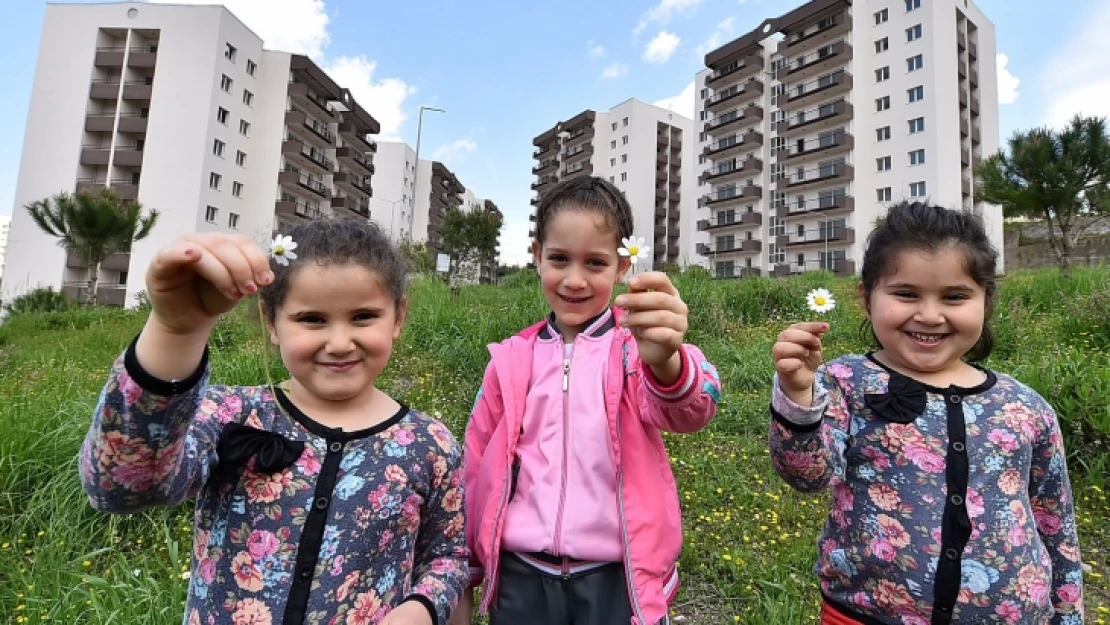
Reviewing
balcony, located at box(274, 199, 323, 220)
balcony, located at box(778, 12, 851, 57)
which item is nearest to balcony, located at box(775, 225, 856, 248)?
balcony, located at box(778, 12, 851, 57)

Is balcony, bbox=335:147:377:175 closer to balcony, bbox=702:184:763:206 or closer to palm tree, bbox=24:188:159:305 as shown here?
palm tree, bbox=24:188:159:305

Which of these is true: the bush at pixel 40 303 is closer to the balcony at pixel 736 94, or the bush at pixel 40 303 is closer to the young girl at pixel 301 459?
the young girl at pixel 301 459

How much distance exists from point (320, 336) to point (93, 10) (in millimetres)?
38934

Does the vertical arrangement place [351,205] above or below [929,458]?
above

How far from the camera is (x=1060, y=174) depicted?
14.6 m

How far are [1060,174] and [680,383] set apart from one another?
1945 centimetres

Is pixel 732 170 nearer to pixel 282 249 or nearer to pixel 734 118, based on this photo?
pixel 734 118

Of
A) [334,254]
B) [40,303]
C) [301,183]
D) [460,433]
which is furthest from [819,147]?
[334,254]

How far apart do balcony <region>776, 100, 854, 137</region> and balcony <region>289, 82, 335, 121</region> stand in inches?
1199

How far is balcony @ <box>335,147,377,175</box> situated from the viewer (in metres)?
39.4

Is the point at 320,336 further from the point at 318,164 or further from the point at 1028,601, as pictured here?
the point at 318,164

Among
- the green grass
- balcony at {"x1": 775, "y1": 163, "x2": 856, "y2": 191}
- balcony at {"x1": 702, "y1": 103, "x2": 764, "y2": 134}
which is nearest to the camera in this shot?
the green grass

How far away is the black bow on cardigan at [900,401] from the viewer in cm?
125

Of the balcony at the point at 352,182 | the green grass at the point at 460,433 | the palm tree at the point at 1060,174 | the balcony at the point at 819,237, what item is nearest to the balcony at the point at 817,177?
the balcony at the point at 819,237
